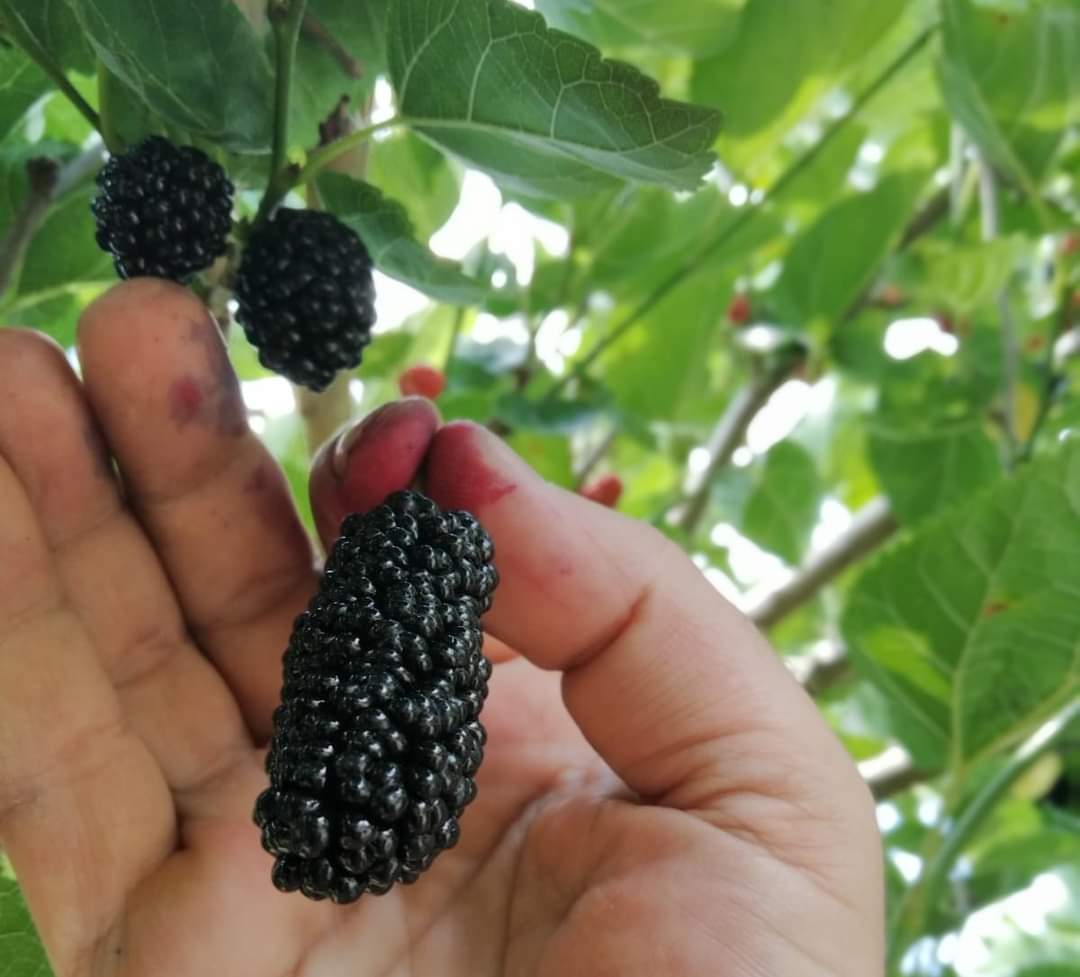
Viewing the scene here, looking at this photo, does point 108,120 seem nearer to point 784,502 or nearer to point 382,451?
point 382,451

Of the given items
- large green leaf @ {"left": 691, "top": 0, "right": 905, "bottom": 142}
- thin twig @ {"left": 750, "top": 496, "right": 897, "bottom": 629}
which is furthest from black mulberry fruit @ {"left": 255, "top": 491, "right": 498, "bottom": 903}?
thin twig @ {"left": 750, "top": 496, "right": 897, "bottom": 629}

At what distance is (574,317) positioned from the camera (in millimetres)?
952

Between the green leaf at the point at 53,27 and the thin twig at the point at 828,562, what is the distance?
88cm

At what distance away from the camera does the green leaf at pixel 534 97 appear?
0.42 m

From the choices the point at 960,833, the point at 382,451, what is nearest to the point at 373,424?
the point at 382,451

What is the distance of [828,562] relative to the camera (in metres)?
1.16

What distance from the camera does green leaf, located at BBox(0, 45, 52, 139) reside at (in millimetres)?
532

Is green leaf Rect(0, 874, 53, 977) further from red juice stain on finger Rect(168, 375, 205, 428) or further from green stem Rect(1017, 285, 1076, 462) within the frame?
green stem Rect(1017, 285, 1076, 462)

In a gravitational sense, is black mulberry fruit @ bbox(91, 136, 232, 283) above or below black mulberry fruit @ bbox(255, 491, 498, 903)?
above

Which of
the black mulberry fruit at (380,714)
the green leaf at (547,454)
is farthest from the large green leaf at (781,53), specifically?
the black mulberry fruit at (380,714)

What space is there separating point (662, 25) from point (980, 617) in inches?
20.4

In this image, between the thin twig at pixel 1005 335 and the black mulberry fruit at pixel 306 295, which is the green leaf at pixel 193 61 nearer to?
the black mulberry fruit at pixel 306 295

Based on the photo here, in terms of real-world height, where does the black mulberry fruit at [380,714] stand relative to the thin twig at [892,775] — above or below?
above

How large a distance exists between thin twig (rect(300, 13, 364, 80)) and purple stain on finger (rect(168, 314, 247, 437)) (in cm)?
15
